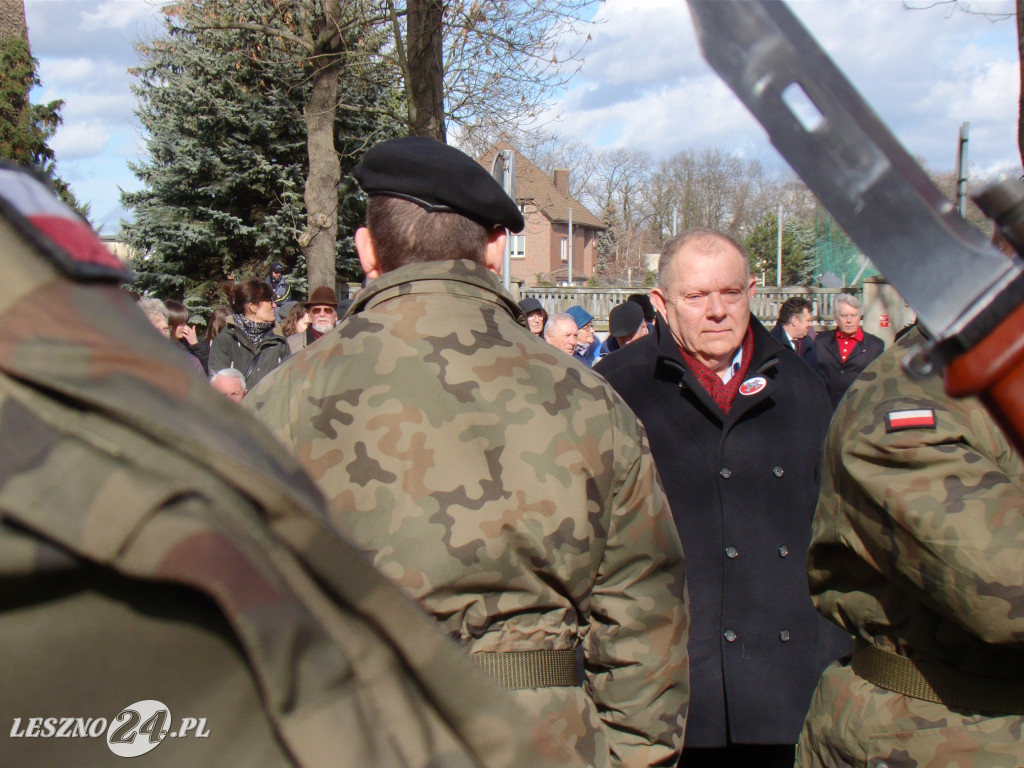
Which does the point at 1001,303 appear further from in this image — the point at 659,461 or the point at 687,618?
the point at 659,461

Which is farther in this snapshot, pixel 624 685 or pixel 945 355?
pixel 624 685

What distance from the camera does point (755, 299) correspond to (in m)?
18.3

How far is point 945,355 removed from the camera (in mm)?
883

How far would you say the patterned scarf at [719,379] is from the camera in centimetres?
360

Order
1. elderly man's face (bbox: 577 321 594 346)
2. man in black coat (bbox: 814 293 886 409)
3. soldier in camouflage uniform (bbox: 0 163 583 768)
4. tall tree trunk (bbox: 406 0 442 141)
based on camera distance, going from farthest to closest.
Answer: elderly man's face (bbox: 577 321 594 346), man in black coat (bbox: 814 293 886 409), tall tree trunk (bbox: 406 0 442 141), soldier in camouflage uniform (bbox: 0 163 583 768)

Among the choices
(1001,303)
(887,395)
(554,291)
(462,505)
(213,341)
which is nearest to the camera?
(1001,303)

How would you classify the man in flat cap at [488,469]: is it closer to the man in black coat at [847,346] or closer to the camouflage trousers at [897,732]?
the camouflage trousers at [897,732]

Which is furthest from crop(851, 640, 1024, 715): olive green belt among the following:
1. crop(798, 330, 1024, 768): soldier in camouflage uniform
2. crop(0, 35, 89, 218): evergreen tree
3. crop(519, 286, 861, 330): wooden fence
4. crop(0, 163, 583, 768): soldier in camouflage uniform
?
crop(519, 286, 861, 330): wooden fence

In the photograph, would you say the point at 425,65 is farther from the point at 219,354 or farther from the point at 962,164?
the point at 962,164

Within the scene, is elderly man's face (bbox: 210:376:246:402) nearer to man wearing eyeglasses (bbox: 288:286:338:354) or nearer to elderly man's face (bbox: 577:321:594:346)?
man wearing eyeglasses (bbox: 288:286:338:354)

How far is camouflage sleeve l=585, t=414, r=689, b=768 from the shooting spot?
7.34 feet

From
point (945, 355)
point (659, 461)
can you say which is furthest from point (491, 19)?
point (945, 355)

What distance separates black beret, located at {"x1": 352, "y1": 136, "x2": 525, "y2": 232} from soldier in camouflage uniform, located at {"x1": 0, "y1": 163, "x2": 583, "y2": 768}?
57.7 inches

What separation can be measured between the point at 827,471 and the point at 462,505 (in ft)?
3.22
